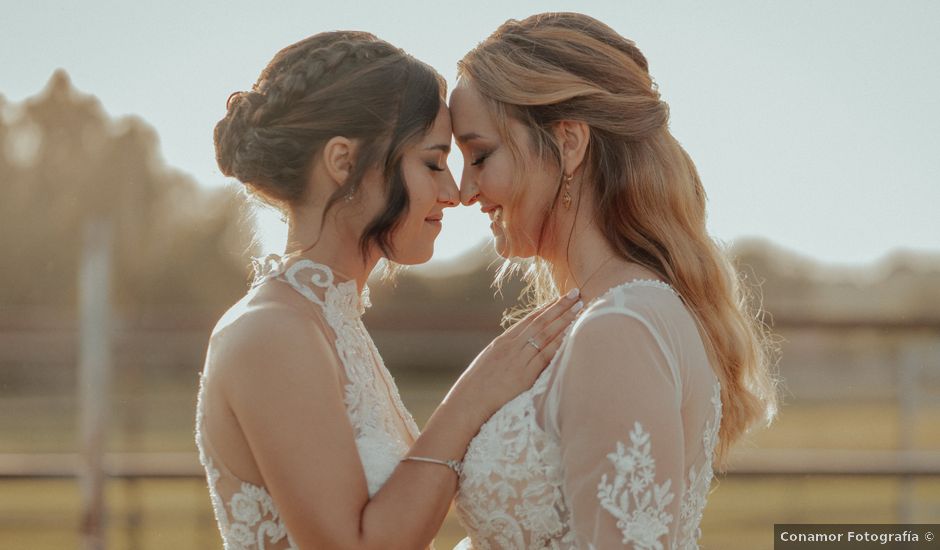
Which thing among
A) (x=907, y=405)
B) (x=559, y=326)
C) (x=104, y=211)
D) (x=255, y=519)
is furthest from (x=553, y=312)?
(x=104, y=211)

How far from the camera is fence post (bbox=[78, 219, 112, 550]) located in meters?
5.80

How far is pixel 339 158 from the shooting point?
97.0 inches

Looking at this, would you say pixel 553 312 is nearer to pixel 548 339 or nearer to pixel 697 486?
pixel 548 339

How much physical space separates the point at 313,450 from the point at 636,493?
71 centimetres

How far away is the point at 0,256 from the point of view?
22375mm

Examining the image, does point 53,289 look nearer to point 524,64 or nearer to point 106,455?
point 106,455

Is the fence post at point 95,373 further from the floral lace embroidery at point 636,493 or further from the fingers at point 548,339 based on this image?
the floral lace embroidery at point 636,493

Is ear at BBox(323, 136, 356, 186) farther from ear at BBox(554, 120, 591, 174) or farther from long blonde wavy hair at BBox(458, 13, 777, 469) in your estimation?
ear at BBox(554, 120, 591, 174)

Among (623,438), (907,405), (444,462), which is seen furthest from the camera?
(907,405)

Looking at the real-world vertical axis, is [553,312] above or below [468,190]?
below

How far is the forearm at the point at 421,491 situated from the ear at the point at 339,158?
609 millimetres

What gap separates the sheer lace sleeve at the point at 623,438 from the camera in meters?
2.07

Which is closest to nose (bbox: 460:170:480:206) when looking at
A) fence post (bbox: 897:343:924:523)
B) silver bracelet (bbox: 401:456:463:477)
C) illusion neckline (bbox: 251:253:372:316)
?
illusion neckline (bbox: 251:253:372:316)

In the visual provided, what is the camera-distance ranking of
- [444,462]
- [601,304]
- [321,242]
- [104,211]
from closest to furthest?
[601,304] → [444,462] → [321,242] → [104,211]
